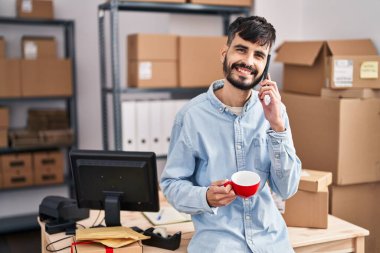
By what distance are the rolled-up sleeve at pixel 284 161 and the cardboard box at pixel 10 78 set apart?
109 inches

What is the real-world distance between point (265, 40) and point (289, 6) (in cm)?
176

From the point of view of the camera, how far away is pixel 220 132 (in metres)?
1.66

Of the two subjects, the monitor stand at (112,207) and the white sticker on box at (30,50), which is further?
the white sticker on box at (30,50)

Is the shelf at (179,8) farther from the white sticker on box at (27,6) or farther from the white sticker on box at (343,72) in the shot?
the white sticker on box at (343,72)

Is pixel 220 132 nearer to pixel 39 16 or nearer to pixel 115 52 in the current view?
pixel 115 52

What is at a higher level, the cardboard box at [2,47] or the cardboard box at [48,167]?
the cardboard box at [2,47]

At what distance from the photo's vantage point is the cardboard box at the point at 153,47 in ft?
10.1

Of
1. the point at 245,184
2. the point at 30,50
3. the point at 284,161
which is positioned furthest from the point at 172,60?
the point at 245,184

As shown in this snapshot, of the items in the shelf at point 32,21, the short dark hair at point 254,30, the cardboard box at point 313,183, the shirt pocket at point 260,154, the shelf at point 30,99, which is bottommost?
the cardboard box at point 313,183

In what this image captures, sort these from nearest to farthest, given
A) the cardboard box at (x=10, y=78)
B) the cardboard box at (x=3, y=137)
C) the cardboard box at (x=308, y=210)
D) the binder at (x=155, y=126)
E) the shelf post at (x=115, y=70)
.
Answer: the cardboard box at (x=308, y=210), the shelf post at (x=115, y=70), the binder at (x=155, y=126), the cardboard box at (x=10, y=78), the cardboard box at (x=3, y=137)

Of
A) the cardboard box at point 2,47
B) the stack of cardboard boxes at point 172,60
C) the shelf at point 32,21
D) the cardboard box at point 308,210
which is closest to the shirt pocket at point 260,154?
the cardboard box at point 308,210

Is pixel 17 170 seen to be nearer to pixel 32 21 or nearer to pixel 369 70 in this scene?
pixel 32 21

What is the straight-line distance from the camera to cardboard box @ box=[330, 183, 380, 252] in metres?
2.42

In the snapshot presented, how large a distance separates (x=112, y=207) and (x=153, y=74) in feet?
4.99
